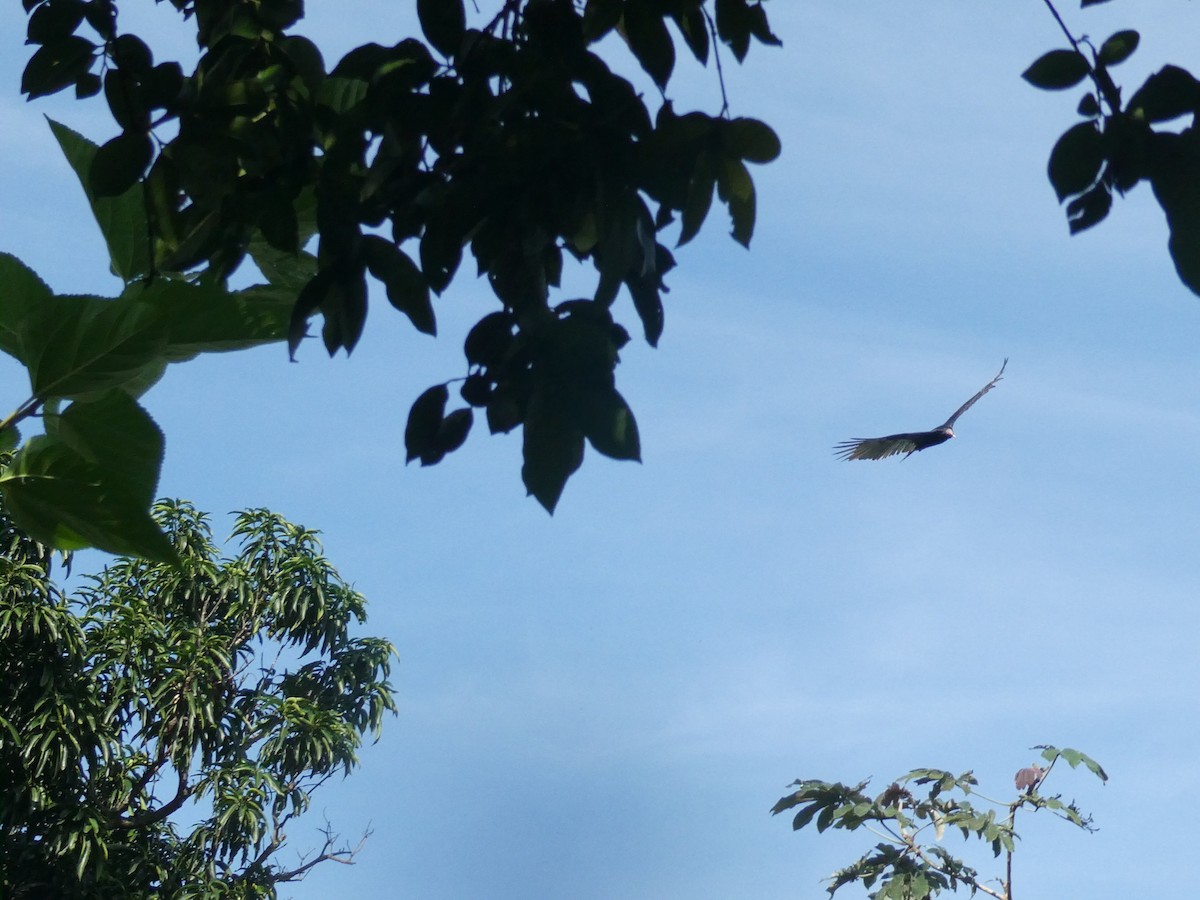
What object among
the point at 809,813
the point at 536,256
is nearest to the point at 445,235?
the point at 536,256

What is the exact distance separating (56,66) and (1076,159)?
3.25ft

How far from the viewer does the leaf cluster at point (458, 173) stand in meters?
1.02

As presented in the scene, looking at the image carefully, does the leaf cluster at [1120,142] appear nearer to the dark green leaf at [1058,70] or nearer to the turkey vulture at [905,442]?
the dark green leaf at [1058,70]

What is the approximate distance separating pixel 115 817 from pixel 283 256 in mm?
8663

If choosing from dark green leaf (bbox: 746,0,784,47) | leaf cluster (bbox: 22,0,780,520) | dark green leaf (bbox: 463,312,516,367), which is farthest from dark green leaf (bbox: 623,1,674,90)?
dark green leaf (bbox: 463,312,516,367)

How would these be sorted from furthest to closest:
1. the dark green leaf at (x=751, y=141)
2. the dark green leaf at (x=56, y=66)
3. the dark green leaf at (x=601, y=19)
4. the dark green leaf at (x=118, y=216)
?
the dark green leaf at (x=56, y=66)
the dark green leaf at (x=601, y=19)
the dark green leaf at (x=751, y=141)
the dark green leaf at (x=118, y=216)

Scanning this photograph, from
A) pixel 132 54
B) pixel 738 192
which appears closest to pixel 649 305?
pixel 738 192

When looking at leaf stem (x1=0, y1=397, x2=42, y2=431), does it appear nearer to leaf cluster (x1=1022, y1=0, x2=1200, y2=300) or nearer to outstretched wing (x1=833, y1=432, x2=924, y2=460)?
leaf cluster (x1=1022, y1=0, x2=1200, y2=300)

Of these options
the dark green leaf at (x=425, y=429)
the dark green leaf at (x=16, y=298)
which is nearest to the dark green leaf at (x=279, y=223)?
the dark green leaf at (x=425, y=429)

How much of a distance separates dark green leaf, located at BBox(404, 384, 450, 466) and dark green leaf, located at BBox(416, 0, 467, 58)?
34 centimetres

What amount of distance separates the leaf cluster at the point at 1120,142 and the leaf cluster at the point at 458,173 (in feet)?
0.78

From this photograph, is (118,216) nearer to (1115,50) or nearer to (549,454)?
(549,454)

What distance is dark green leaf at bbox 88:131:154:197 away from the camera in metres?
0.98

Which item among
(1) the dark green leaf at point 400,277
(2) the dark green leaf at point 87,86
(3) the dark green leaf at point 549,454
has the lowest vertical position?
(3) the dark green leaf at point 549,454
